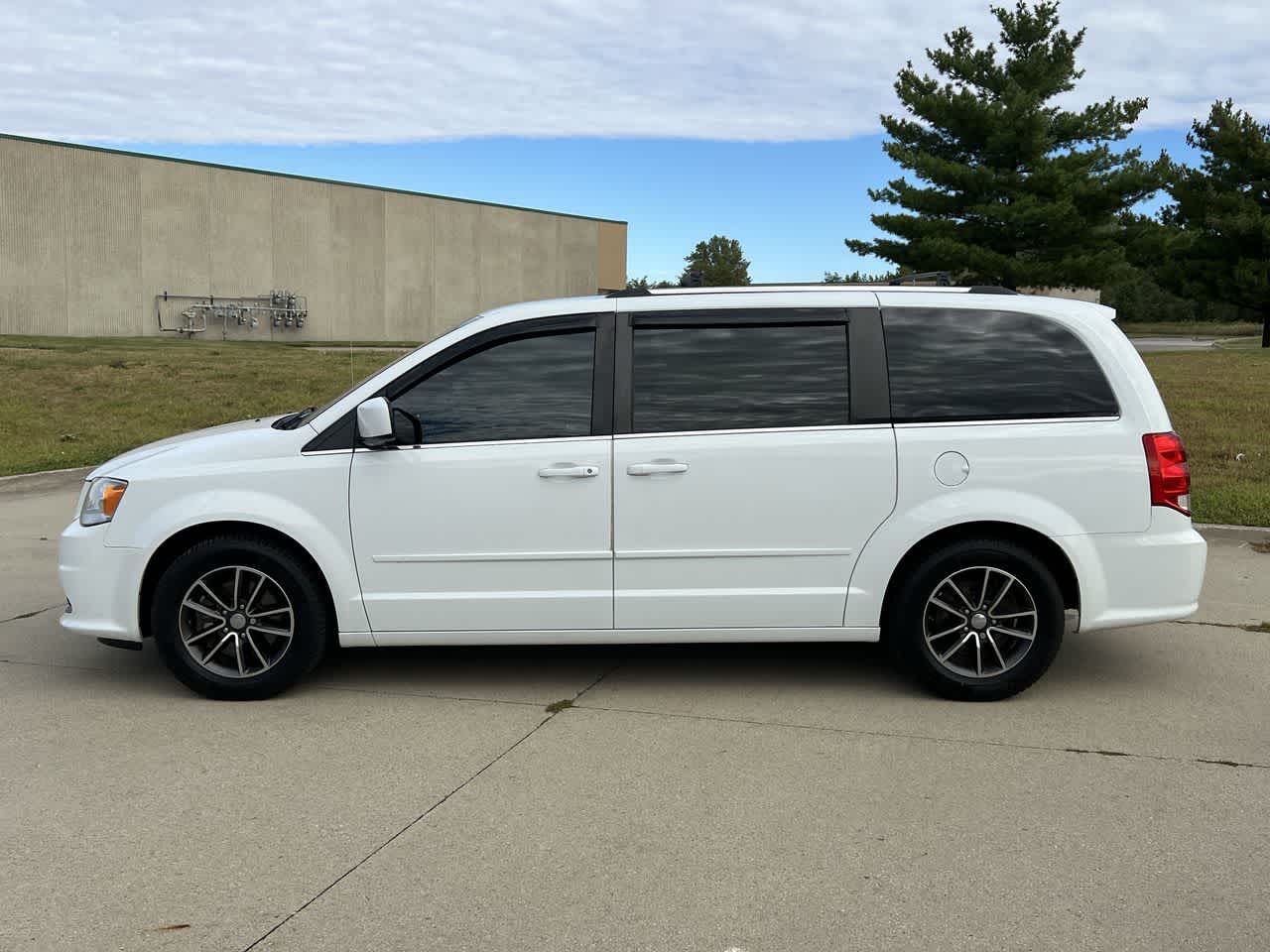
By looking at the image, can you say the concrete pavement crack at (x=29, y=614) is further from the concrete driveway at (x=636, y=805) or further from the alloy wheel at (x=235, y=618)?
the alloy wheel at (x=235, y=618)

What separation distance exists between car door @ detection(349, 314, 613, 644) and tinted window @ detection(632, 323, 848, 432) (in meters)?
0.22

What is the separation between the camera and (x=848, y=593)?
5.41m

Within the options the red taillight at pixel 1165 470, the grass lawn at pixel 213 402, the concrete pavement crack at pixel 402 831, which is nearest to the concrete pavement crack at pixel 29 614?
the concrete pavement crack at pixel 402 831

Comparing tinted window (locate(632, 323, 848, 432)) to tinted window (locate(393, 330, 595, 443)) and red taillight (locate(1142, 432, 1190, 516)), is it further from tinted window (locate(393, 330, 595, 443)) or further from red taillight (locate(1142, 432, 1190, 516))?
red taillight (locate(1142, 432, 1190, 516))

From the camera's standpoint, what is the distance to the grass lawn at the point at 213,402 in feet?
40.4

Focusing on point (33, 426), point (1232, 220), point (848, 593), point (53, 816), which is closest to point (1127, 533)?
point (848, 593)

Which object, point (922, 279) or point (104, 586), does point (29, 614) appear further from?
point (922, 279)

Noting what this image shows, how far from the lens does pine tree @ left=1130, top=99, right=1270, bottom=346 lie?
1870 inches

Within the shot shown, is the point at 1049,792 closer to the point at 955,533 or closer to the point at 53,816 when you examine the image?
the point at 955,533

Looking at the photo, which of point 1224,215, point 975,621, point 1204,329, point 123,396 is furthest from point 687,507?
point 1204,329

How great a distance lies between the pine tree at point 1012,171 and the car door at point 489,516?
34.7m

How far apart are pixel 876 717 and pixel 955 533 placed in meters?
0.88

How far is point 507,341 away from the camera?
554 centimetres

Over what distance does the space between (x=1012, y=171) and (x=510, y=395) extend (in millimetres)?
37965
